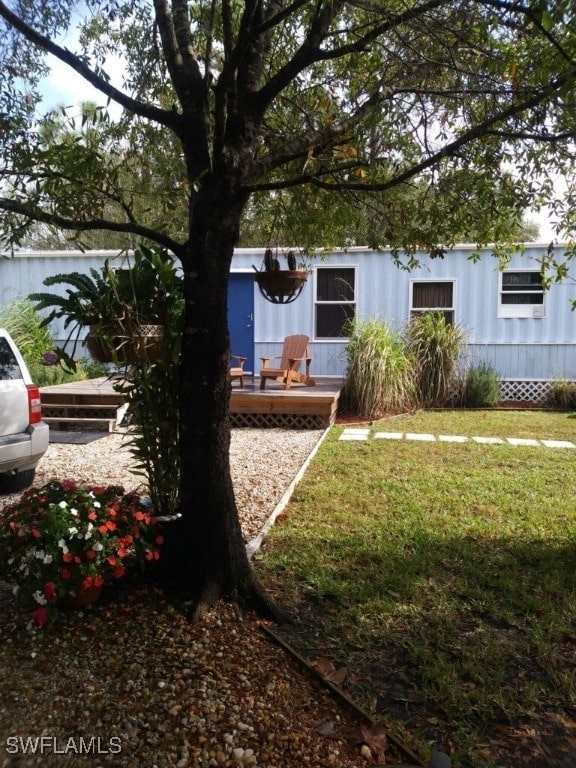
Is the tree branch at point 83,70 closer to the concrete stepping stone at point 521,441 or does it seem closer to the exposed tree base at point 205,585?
the exposed tree base at point 205,585

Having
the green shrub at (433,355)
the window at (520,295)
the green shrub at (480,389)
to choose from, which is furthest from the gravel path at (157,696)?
the window at (520,295)

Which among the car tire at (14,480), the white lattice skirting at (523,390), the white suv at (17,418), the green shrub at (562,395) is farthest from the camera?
the white lattice skirting at (523,390)

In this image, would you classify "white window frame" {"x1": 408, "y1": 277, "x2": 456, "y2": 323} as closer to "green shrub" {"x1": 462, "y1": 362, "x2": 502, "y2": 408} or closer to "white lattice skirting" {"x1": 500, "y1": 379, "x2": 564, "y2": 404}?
"green shrub" {"x1": 462, "y1": 362, "x2": 502, "y2": 408}

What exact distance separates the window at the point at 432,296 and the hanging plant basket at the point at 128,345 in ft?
29.5

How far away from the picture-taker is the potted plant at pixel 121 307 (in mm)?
2764

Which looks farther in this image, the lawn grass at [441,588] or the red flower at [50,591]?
the red flower at [50,591]

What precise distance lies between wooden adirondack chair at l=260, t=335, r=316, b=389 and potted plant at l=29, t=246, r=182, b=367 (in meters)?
6.01

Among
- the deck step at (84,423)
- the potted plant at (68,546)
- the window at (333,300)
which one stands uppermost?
the window at (333,300)

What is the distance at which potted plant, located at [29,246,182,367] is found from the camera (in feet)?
9.07

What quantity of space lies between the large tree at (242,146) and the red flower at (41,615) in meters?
0.64

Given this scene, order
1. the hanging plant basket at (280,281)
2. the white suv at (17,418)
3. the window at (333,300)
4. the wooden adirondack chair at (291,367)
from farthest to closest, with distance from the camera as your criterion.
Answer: the window at (333,300) < the wooden adirondack chair at (291,367) < the white suv at (17,418) < the hanging plant basket at (280,281)

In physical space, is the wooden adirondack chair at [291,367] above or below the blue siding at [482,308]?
below

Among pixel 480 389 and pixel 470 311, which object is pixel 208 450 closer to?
pixel 480 389

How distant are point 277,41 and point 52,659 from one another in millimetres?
4181
